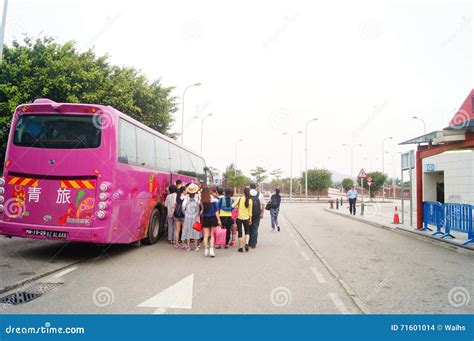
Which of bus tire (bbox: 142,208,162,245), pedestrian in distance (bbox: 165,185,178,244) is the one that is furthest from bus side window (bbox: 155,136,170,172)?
bus tire (bbox: 142,208,162,245)

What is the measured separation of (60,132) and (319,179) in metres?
60.2

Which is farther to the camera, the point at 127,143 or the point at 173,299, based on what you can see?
the point at 127,143

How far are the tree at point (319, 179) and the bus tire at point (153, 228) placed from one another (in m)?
56.7

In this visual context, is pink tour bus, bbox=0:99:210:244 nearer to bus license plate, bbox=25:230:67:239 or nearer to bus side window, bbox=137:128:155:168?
bus license plate, bbox=25:230:67:239

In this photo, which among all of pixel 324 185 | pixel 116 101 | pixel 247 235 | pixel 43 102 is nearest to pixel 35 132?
pixel 43 102

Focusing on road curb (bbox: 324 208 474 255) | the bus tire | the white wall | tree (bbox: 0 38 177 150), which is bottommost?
road curb (bbox: 324 208 474 255)

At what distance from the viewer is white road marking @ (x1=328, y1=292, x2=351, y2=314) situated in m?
4.58

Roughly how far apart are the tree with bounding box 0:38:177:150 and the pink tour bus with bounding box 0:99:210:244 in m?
8.13

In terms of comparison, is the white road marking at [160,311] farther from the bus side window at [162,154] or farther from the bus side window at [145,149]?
the bus side window at [162,154]

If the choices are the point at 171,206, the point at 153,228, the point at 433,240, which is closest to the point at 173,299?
the point at 171,206

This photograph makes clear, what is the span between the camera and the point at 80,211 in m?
7.18

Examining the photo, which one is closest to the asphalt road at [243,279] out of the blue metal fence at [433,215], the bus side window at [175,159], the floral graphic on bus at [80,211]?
the floral graphic on bus at [80,211]

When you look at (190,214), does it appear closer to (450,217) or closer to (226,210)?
(226,210)
